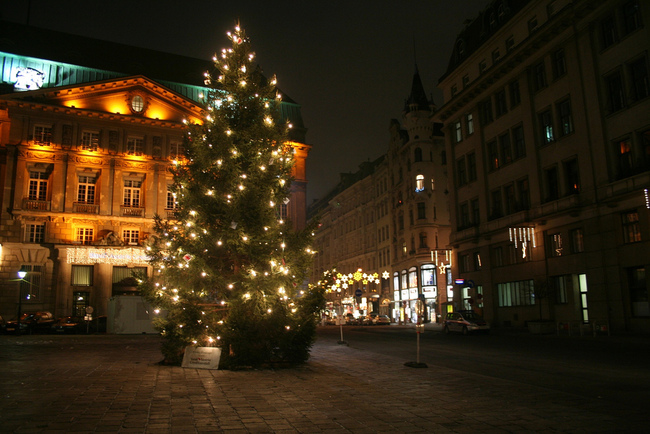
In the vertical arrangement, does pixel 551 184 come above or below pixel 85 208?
below

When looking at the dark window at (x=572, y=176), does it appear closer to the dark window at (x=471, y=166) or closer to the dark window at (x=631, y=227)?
the dark window at (x=631, y=227)

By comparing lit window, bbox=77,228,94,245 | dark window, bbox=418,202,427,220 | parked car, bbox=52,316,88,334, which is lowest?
parked car, bbox=52,316,88,334

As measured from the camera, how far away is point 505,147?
40656 mm

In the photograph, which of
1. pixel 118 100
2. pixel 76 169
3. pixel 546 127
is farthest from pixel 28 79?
pixel 546 127

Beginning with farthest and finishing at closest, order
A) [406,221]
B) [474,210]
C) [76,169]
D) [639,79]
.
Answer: [406,221] < [76,169] < [474,210] < [639,79]

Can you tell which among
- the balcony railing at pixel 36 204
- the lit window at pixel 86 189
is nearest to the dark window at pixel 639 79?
the lit window at pixel 86 189

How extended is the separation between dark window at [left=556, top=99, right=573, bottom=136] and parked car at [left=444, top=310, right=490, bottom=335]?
13019 mm

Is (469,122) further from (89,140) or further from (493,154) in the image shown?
(89,140)

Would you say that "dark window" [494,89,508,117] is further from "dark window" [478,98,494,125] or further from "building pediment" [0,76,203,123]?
"building pediment" [0,76,203,123]

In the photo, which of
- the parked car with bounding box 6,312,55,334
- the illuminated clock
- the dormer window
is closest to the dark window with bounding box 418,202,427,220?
the dormer window

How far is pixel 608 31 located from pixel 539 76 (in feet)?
21.4

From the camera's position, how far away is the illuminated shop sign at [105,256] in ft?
153

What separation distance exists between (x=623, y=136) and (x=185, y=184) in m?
24.4

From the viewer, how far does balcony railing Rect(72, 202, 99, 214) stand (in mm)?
47844
